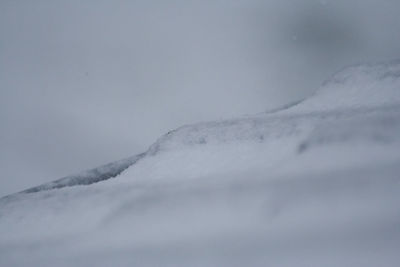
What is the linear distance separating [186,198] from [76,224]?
42cm

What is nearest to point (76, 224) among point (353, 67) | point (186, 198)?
point (186, 198)

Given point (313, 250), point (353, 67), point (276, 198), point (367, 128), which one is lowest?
point (313, 250)

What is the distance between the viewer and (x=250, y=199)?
131cm

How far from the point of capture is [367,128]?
138 cm

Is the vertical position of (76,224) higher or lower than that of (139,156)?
lower

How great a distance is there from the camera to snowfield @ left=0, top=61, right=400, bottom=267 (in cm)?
115

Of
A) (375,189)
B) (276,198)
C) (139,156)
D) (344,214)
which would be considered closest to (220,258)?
(276,198)

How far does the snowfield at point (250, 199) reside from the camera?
115 cm

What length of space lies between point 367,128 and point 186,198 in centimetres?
62

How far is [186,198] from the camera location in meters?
1.41

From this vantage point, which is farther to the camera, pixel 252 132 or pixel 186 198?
pixel 252 132

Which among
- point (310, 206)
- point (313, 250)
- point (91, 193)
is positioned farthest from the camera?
point (91, 193)

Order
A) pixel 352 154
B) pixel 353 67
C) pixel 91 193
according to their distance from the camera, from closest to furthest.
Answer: pixel 352 154 < pixel 91 193 < pixel 353 67

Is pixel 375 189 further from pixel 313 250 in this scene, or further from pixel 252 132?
pixel 252 132
